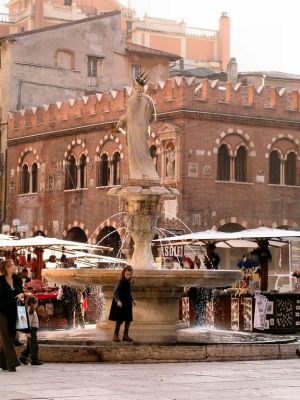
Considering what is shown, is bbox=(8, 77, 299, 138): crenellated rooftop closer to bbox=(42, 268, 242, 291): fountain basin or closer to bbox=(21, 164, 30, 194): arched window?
bbox=(21, 164, 30, 194): arched window

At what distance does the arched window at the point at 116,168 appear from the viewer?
153 ft

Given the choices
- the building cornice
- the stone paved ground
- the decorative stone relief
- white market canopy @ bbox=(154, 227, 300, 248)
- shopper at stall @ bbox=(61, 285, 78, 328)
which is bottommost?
the stone paved ground

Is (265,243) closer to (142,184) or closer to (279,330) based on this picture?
(279,330)

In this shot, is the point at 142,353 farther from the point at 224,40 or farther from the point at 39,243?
the point at 224,40

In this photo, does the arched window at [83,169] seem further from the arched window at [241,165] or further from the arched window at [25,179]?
the arched window at [241,165]

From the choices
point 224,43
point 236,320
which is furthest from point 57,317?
point 224,43

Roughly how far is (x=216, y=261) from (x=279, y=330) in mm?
6704

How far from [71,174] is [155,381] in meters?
36.9

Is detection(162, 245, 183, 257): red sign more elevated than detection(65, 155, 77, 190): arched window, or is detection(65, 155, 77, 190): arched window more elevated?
detection(65, 155, 77, 190): arched window

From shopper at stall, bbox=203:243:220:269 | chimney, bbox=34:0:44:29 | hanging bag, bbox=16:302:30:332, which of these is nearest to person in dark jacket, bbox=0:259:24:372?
hanging bag, bbox=16:302:30:332

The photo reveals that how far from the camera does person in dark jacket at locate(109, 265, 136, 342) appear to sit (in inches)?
675

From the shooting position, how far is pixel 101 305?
87.1 ft

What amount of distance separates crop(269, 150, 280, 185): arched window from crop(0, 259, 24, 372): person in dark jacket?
3142 cm

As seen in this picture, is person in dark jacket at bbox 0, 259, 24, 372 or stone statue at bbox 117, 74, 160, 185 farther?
stone statue at bbox 117, 74, 160, 185
